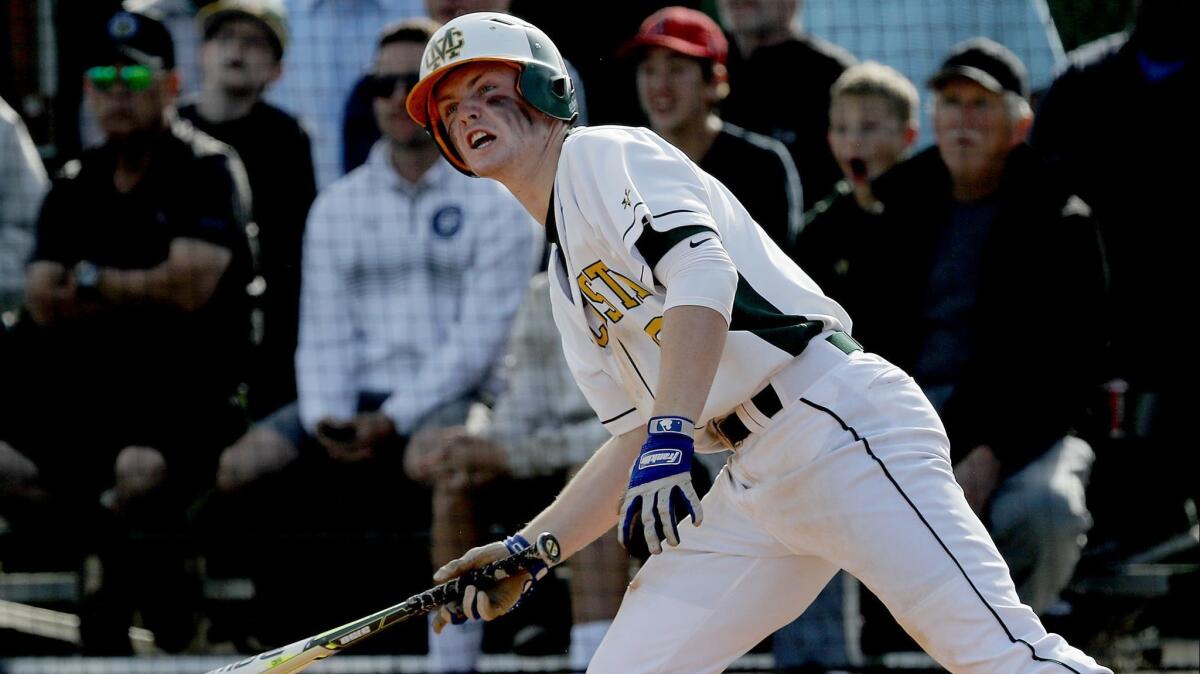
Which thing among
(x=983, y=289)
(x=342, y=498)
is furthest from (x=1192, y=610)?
(x=342, y=498)

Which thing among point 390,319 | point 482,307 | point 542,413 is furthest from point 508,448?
point 390,319

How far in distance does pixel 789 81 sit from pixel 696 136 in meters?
0.59

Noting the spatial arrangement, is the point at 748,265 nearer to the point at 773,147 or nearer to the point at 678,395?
the point at 678,395

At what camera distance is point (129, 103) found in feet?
18.8

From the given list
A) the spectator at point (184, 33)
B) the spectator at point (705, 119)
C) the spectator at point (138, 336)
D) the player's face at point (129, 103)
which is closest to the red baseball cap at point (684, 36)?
the spectator at point (705, 119)

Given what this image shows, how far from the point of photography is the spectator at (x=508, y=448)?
5.22 m

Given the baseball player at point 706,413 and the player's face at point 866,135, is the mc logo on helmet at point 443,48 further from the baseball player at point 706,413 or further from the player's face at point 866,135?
the player's face at point 866,135

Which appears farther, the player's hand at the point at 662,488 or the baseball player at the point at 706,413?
the baseball player at the point at 706,413

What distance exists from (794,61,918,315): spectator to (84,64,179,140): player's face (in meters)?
2.26

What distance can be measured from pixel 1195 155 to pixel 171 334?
132 inches

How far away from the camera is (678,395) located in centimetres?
275

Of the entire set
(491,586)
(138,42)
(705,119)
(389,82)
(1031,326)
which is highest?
(138,42)

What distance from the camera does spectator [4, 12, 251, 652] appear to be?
552 centimetres

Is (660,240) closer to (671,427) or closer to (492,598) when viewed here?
(671,427)
